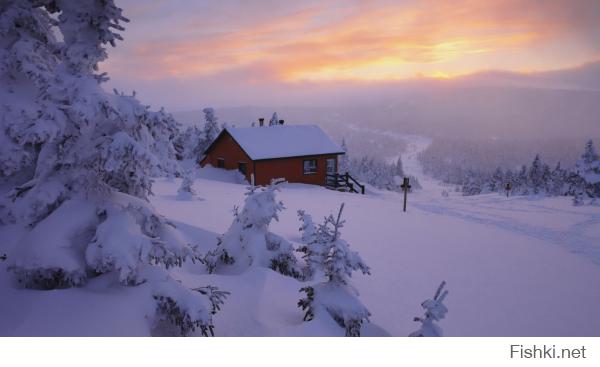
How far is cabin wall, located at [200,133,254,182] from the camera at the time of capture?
29.2m

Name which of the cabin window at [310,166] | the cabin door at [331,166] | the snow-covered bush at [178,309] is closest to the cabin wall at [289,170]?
the cabin window at [310,166]

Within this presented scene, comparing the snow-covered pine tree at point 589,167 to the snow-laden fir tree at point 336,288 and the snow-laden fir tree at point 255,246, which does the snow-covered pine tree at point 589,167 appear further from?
the snow-laden fir tree at point 336,288

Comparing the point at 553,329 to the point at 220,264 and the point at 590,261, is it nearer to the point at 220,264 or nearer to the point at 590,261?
the point at 590,261

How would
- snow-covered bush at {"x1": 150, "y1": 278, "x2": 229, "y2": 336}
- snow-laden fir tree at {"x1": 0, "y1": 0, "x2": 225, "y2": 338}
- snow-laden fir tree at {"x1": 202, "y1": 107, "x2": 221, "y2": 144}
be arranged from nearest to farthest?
1. snow-laden fir tree at {"x1": 0, "y1": 0, "x2": 225, "y2": 338}
2. snow-covered bush at {"x1": 150, "y1": 278, "x2": 229, "y2": 336}
3. snow-laden fir tree at {"x1": 202, "y1": 107, "x2": 221, "y2": 144}

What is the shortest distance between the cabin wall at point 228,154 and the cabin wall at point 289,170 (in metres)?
0.93

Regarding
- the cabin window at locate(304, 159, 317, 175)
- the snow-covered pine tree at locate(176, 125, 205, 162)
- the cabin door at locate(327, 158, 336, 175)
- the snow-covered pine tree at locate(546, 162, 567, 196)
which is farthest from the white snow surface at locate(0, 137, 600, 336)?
the snow-covered pine tree at locate(546, 162, 567, 196)

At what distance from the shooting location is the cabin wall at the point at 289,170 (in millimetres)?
28172

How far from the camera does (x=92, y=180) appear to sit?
4.77m

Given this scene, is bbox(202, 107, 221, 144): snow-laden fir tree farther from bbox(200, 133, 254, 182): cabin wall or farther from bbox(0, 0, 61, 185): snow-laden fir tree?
bbox(0, 0, 61, 185): snow-laden fir tree

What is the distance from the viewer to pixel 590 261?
11492mm

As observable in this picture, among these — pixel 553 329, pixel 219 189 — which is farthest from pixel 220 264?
pixel 219 189

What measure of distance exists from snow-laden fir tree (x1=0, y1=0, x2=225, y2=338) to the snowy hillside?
42 centimetres

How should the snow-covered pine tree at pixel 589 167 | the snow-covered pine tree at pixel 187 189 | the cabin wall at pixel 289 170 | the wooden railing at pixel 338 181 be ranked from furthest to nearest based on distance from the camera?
the snow-covered pine tree at pixel 589 167, the wooden railing at pixel 338 181, the cabin wall at pixel 289 170, the snow-covered pine tree at pixel 187 189

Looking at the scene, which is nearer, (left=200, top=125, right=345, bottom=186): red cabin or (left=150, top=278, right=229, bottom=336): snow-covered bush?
(left=150, top=278, right=229, bottom=336): snow-covered bush
